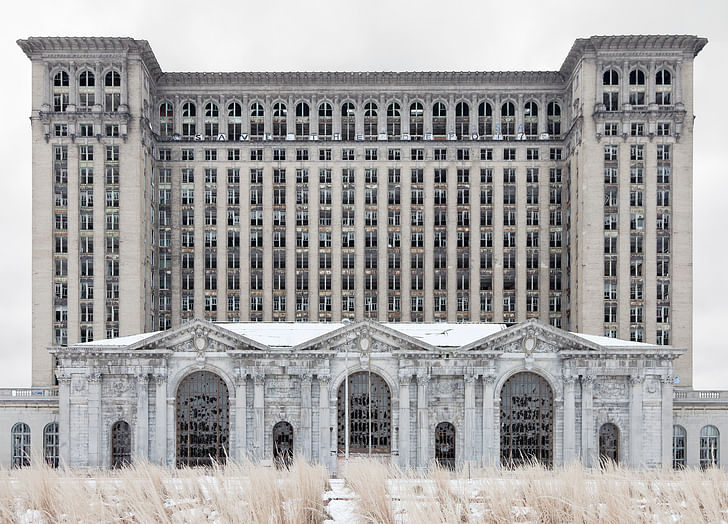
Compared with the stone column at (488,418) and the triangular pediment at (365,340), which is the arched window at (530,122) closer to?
the stone column at (488,418)

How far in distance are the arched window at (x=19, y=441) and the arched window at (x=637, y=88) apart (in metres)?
88.0

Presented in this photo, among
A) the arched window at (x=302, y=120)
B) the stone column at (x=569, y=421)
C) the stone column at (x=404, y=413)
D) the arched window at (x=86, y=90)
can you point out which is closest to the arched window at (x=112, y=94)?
the arched window at (x=86, y=90)

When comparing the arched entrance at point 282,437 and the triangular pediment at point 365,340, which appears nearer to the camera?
the triangular pediment at point 365,340

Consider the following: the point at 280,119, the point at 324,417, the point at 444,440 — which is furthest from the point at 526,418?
the point at 280,119

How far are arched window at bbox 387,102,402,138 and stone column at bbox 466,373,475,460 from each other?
49.0 m

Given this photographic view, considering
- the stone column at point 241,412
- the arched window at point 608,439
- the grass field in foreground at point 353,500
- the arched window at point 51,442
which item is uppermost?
the grass field in foreground at point 353,500

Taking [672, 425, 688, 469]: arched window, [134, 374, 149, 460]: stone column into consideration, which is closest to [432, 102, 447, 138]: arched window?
[672, 425, 688, 469]: arched window

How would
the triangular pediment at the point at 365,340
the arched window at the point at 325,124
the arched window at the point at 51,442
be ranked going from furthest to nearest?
1. the arched window at the point at 325,124
2. the arched window at the point at 51,442
3. the triangular pediment at the point at 365,340

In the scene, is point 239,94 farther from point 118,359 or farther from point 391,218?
point 118,359

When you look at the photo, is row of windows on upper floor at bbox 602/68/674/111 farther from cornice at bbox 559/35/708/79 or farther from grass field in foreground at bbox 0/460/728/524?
grass field in foreground at bbox 0/460/728/524

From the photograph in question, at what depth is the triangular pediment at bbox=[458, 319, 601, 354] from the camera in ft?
196

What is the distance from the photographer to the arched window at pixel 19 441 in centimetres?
7606

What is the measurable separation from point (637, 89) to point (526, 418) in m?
53.7

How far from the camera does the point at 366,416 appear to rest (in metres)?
60.4
